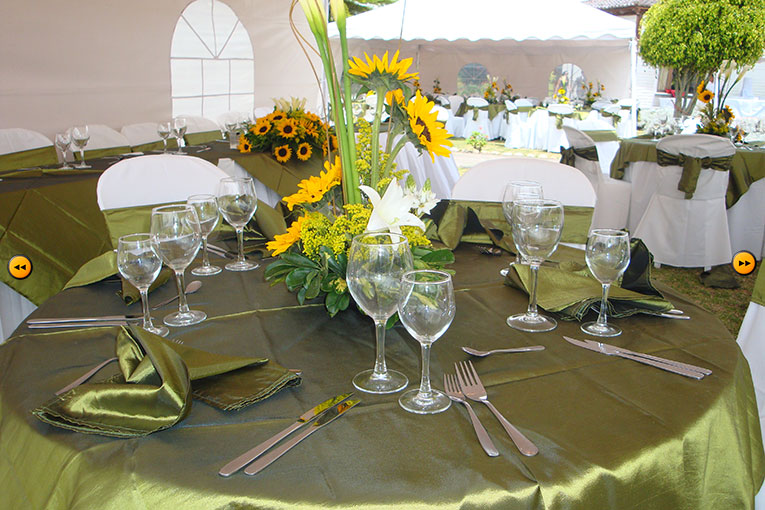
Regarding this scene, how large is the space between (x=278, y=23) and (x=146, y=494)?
7087mm

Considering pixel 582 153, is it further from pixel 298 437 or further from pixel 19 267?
pixel 298 437

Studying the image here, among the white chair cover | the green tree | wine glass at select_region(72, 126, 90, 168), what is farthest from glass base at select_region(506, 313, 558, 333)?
the green tree

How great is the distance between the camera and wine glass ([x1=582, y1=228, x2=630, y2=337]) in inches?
42.6

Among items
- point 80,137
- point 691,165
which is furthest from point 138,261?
point 691,165

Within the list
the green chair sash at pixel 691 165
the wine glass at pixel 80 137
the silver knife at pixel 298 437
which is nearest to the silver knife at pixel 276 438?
the silver knife at pixel 298 437

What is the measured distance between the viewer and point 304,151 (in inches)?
154

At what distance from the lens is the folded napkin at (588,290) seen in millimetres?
1162

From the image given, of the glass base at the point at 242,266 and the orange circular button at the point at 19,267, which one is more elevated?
the glass base at the point at 242,266

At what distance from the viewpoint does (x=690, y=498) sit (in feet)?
2.70

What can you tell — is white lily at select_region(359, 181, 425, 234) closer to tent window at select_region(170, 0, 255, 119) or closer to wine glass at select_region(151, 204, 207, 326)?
wine glass at select_region(151, 204, 207, 326)

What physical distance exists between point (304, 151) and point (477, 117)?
9.20 meters

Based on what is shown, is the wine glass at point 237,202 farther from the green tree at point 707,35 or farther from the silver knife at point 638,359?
the green tree at point 707,35

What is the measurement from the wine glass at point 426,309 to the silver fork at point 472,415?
0.02 m

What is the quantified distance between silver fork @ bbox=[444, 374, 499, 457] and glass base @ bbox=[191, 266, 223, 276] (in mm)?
760
